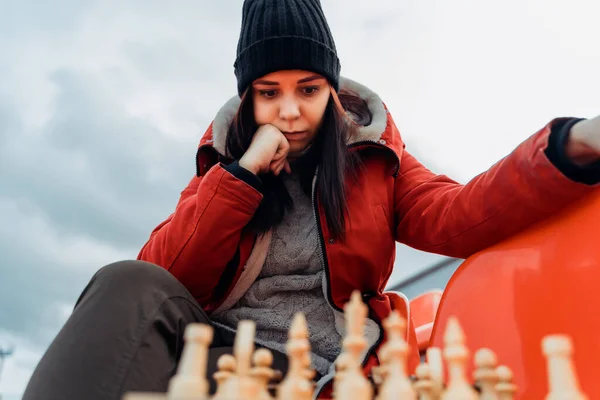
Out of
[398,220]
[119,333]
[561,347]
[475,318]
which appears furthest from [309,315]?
[561,347]

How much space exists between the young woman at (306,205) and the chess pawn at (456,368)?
42 cm

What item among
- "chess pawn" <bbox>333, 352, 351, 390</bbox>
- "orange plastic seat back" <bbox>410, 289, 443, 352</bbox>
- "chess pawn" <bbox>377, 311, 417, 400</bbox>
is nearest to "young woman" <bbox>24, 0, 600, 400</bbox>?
"chess pawn" <bbox>333, 352, 351, 390</bbox>

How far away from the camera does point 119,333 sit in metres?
0.76

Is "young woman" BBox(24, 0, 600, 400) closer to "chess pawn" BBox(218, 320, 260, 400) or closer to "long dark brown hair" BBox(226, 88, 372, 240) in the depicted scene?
"long dark brown hair" BBox(226, 88, 372, 240)

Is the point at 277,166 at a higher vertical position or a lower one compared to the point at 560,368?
higher

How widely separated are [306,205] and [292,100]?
0.25 metres

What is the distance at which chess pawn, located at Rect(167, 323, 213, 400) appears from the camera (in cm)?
46

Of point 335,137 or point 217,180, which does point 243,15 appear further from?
point 217,180

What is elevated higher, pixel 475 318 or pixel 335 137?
pixel 335 137

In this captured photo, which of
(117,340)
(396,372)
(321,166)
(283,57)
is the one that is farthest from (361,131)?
(396,372)

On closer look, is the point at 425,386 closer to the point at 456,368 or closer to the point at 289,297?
the point at 456,368

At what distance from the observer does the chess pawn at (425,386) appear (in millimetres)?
594

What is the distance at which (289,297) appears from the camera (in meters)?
1.20

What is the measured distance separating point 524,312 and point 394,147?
551 millimetres
